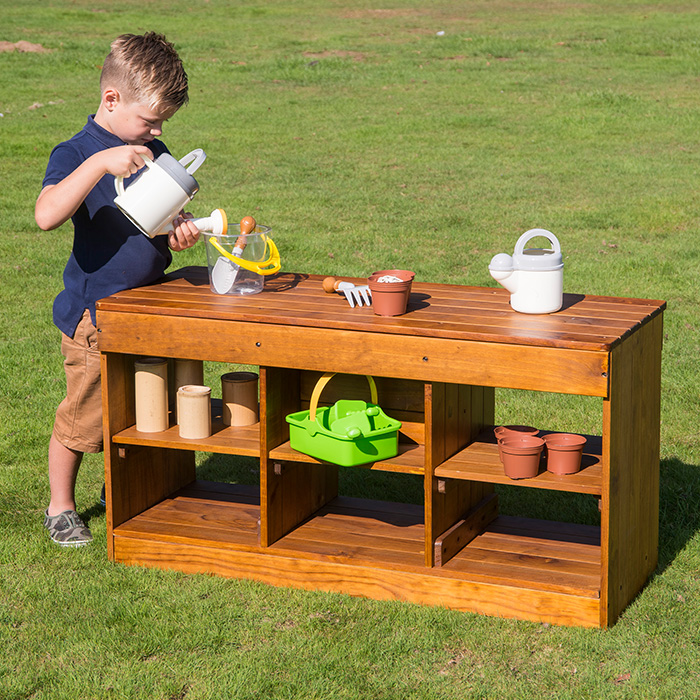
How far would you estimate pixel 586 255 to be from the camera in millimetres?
9141

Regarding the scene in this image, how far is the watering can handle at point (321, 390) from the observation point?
12.5 ft

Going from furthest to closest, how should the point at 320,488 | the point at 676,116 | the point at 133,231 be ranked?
the point at 676,116
the point at 320,488
the point at 133,231

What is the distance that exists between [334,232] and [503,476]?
Answer: 255 inches

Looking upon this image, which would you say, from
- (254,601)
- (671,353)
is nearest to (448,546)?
(254,601)

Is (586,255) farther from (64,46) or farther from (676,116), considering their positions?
(64,46)

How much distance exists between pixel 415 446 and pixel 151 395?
3.66ft

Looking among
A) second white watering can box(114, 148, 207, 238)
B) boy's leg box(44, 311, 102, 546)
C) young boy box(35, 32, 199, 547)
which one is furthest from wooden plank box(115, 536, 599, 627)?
second white watering can box(114, 148, 207, 238)

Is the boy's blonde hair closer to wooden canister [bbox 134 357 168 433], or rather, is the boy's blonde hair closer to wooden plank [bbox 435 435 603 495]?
wooden canister [bbox 134 357 168 433]

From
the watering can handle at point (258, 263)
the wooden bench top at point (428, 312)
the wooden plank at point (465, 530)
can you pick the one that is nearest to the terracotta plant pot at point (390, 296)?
the wooden bench top at point (428, 312)

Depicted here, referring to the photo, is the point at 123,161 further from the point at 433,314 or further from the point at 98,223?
the point at 433,314

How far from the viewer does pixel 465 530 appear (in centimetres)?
409

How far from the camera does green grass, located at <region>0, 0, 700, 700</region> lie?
11.4ft

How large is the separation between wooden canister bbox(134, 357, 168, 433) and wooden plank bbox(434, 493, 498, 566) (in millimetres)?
1262

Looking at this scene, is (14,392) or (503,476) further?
(14,392)
